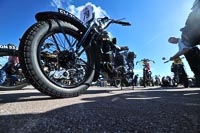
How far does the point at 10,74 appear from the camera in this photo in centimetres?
652

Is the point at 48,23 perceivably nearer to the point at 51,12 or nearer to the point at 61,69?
the point at 51,12

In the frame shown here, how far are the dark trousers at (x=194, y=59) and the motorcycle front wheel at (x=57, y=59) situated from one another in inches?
63.1

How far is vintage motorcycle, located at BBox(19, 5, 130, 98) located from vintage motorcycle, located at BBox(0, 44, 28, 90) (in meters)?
1.82

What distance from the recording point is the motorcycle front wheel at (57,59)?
246 centimetres

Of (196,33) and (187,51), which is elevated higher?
(196,33)

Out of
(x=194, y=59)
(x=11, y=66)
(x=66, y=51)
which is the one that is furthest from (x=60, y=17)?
(x=11, y=66)

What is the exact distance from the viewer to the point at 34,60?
248cm

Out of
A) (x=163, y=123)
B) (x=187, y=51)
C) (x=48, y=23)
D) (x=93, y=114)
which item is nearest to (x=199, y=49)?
(x=187, y=51)

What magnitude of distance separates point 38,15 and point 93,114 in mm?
1837

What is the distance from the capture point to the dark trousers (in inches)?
69.6

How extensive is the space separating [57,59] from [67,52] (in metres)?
0.21

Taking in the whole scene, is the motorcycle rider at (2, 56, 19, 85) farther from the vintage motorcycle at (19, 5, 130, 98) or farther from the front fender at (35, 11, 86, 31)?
the front fender at (35, 11, 86, 31)

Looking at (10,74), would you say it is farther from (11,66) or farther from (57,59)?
(57,59)

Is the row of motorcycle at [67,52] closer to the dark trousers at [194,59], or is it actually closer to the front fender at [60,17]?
the front fender at [60,17]
